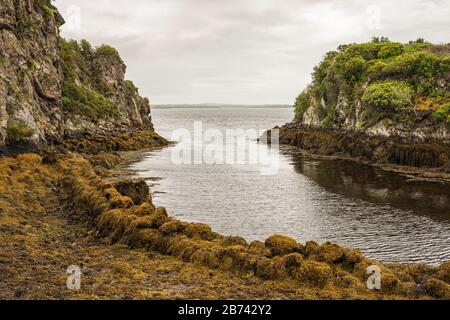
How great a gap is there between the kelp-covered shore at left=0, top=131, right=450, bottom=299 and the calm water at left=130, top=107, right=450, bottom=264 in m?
9.81

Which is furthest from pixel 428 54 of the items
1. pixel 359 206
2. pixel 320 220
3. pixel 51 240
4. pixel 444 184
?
pixel 51 240

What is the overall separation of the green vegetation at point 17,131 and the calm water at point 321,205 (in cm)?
1716

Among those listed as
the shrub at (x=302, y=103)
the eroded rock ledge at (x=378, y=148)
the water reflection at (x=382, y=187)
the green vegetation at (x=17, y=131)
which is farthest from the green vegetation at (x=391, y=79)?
the green vegetation at (x=17, y=131)

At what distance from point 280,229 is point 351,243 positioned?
639 centimetres

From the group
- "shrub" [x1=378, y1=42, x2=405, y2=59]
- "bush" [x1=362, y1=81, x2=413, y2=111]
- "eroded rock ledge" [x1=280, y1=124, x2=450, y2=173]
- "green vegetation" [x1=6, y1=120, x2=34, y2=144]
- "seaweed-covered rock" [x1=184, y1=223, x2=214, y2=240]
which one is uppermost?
"shrub" [x1=378, y1=42, x2=405, y2=59]

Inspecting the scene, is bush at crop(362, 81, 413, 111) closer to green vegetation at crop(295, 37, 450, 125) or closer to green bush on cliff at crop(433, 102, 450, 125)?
green vegetation at crop(295, 37, 450, 125)

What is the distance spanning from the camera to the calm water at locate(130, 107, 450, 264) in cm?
3519

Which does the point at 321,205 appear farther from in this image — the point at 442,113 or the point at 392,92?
the point at 392,92

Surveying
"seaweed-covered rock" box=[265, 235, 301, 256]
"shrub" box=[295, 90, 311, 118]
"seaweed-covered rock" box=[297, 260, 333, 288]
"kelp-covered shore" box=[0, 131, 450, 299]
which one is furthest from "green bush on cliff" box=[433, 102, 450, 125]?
"shrub" box=[295, 90, 311, 118]

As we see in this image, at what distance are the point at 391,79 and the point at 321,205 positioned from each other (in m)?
51.6

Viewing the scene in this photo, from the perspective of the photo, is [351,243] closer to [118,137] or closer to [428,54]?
[428,54]

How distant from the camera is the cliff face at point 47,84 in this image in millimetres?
58625

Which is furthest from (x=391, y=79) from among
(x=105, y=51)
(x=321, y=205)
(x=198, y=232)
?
(x=105, y=51)

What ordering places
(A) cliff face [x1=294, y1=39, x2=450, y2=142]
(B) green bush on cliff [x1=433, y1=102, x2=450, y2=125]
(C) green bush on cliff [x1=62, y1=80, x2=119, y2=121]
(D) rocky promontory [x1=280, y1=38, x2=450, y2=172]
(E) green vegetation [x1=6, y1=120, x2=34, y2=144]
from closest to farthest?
(E) green vegetation [x1=6, y1=120, x2=34, y2=144] → (B) green bush on cliff [x1=433, y1=102, x2=450, y2=125] → (D) rocky promontory [x1=280, y1=38, x2=450, y2=172] → (A) cliff face [x1=294, y1=39, x2=450, y2=142] → (C) green bush on cliff [x1=62, y1=80, x2=119, y2=121]
